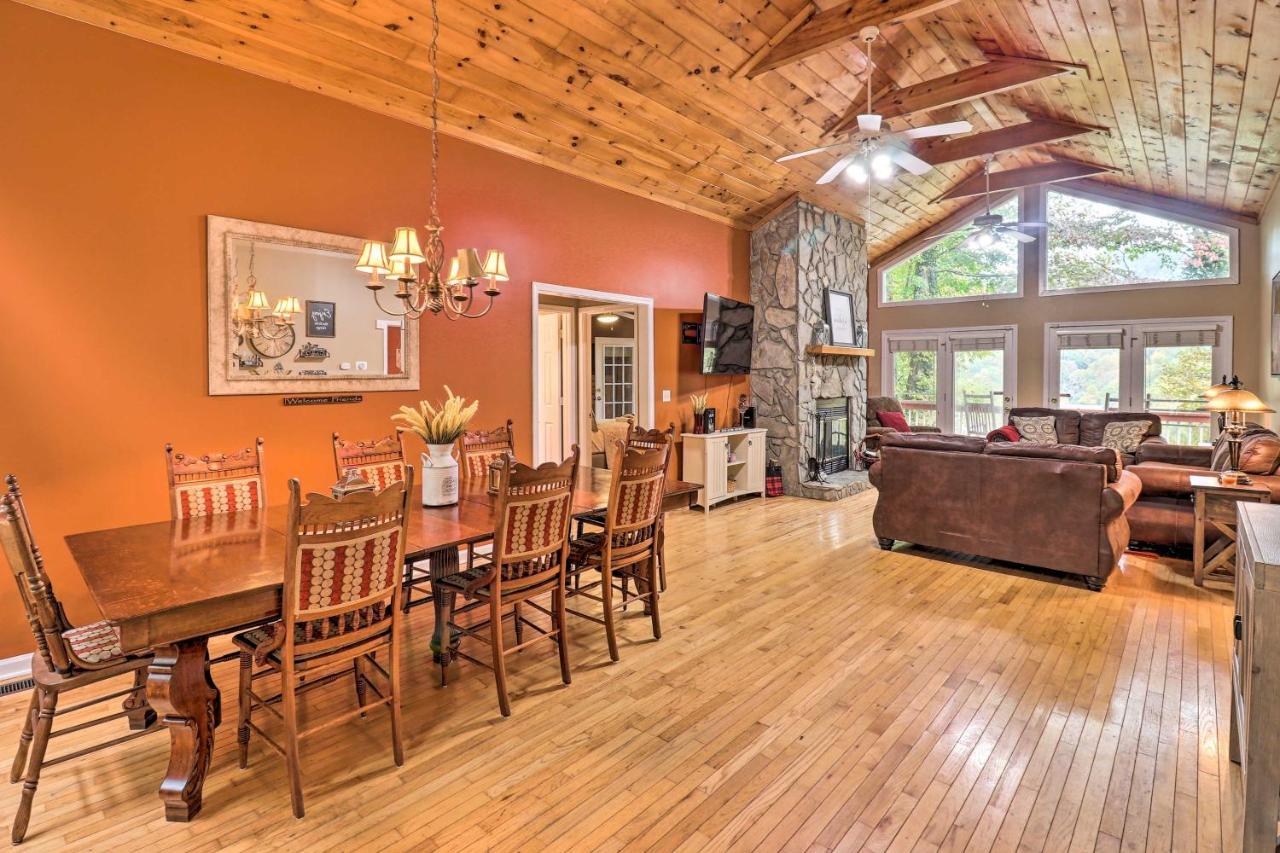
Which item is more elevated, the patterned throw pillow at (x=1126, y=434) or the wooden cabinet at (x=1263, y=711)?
the patterned throw pillow at (x=1126, y=434)

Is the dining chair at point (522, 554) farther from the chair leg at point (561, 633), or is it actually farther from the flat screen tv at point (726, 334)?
the flat screen tv at point (726, 334)

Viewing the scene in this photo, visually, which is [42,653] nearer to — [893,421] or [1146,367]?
[893,421]

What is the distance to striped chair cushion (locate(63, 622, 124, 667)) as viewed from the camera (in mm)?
2172

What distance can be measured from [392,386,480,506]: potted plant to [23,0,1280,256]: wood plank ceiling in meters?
2.32

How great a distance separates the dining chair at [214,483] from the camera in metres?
2.97

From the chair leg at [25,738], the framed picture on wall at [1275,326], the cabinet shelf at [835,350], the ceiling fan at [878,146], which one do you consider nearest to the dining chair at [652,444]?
the chair leg at [25,738]

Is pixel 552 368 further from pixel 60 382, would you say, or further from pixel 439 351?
pixel 60 382

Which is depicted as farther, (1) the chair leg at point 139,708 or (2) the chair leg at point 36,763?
(1) the chair leg at point 139,708

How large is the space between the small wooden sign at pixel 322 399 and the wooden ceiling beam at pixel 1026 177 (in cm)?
780

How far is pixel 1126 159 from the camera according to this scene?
7.00 m

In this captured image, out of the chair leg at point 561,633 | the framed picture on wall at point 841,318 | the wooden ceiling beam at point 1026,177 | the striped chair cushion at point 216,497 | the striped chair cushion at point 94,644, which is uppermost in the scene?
the wooden ceiling beam at point 1026,177

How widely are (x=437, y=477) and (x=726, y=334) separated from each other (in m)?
4.60

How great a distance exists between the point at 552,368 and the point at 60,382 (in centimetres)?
503

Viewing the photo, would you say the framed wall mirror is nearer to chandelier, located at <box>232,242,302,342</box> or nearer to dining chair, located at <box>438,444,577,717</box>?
chandelier, located at <box>232,242,302,342</box>
